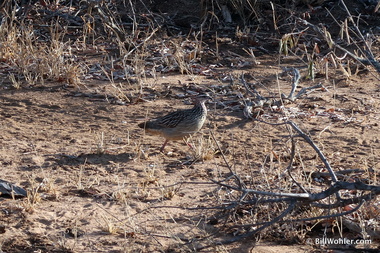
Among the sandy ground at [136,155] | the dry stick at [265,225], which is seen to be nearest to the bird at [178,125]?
the sandy ground at [136,155]

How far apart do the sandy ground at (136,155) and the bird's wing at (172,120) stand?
11.9 inches

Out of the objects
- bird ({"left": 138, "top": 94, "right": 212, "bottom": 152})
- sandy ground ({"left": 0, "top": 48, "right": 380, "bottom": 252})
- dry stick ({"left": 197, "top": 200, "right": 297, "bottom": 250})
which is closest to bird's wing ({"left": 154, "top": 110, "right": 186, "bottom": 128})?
bird ({"left": 138, "top": 94, "right": 212, "bottom": 152})

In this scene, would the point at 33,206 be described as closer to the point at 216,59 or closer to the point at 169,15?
the point at 216,59

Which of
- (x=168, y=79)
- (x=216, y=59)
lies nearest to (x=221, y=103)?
(x=168, y=79)

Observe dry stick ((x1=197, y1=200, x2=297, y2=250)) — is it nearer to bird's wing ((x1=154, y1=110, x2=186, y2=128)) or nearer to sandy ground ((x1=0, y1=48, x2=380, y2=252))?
sandy ground ((x1=0, y1=48, x2=380, y2=252))

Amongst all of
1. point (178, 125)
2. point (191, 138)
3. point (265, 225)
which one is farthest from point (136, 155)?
point (265, 225)

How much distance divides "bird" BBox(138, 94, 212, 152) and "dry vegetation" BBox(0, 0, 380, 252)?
19 centimetres

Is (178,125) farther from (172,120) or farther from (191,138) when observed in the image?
(191,138)

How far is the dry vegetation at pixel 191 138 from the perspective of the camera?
5.25 m

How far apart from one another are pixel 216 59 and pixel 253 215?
495 centimetres

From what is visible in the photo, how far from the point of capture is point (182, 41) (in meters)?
10.7

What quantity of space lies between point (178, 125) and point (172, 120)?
4.1 inches

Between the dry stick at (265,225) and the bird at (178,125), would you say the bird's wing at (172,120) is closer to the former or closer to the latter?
the bird at (178,125)

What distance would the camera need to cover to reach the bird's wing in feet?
22.6
